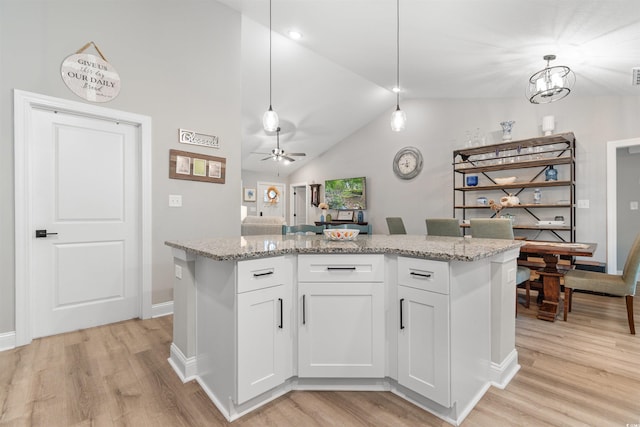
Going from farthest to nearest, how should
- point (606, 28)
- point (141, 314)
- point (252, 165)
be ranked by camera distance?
point (252, 165), point (141, 314), point (606, 28)

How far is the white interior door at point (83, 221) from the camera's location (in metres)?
2.37

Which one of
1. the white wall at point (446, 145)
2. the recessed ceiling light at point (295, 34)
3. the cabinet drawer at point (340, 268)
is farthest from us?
the white wall at point (446, 145)

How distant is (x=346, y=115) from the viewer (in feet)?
20.5

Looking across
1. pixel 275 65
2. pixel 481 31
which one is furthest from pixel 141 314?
pixel 481 31

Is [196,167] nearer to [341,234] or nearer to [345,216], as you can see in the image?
[341,234]

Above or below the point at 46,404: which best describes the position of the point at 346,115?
above

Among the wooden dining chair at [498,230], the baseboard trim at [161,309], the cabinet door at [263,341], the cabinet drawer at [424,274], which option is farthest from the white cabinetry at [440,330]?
the baseboard trim at [161,309]

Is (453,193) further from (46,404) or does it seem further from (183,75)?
(46,404)

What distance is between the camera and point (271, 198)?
9195mm

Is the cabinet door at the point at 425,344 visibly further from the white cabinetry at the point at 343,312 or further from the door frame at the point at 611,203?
the door frame at the point at 611,203

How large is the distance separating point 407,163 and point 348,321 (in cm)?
482

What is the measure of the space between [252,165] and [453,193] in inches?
213

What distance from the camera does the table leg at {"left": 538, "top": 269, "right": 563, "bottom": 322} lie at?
275 cm

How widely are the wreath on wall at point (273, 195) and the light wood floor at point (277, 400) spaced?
6.99 m
